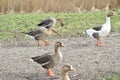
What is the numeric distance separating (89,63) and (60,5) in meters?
9.16

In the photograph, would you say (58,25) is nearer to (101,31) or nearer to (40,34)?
(40,34)

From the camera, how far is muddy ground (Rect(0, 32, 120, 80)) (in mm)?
10758

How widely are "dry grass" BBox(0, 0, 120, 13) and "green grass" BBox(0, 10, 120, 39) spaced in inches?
47.1

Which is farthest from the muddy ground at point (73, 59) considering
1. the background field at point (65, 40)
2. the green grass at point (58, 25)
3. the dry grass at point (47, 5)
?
the dry grass at point (47, 5)

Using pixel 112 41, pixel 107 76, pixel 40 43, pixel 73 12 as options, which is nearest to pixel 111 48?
pixel 112 41

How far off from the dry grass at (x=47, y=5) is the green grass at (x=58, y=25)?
120 cm

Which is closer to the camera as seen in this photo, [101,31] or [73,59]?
[73,59]

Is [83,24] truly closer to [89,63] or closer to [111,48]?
[111,48]

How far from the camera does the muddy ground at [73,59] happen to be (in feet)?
35.3

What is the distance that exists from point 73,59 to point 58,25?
17.0ft

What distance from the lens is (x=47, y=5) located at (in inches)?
810

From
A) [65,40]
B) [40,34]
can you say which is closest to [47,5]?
[65,40]

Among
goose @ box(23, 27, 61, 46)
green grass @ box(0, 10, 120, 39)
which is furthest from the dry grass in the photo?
goose @ box(23, 27, 61, 46)

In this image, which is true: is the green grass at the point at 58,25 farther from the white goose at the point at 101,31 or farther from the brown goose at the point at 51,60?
the brown goose at the point at 51,60
